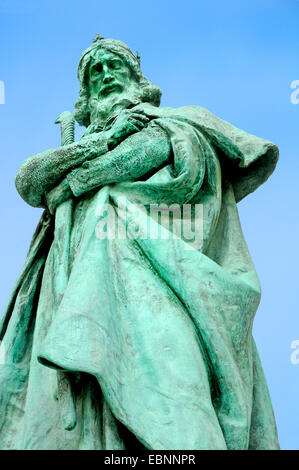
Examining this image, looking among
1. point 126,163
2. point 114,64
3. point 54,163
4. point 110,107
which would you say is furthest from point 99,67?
point 126,163

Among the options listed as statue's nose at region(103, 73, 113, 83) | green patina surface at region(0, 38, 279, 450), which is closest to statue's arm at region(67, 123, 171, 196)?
green patina surface at region(0, 38, 279, 450)

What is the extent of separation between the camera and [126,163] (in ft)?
18.8

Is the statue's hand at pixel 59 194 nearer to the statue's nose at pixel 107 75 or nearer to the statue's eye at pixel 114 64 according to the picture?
the statue's nose at pixel 107 75

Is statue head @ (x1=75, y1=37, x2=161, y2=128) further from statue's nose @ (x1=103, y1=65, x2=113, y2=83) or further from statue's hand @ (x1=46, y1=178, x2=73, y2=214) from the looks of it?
statue's hand @ (x1=46, y1=178, x2=73, y2=214)

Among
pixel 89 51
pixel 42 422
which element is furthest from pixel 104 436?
pixel 89 51

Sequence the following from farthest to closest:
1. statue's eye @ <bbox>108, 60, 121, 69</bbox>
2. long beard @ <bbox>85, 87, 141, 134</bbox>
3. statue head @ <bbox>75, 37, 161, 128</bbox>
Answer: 1. statue's eye @ <bbox>108, 60, 121, 69</bbox>
2. statue head @ <bbox>75, 37, 161, 128</bbox>
3. long beard @ <bbox>85, 87, 141, 134</bbox>

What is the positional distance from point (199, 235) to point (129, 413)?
1.45 metres

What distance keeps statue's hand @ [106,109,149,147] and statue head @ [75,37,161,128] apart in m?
0.50

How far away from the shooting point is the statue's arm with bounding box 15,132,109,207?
19.3ft

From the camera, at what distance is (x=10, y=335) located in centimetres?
568

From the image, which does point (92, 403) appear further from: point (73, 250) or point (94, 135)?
point (94, 135)

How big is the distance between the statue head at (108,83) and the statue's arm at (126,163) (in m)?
0.78

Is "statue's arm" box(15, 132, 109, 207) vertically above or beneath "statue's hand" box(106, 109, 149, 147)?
beneath

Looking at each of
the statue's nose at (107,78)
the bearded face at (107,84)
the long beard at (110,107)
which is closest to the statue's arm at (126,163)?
the long beard at (110,107)
